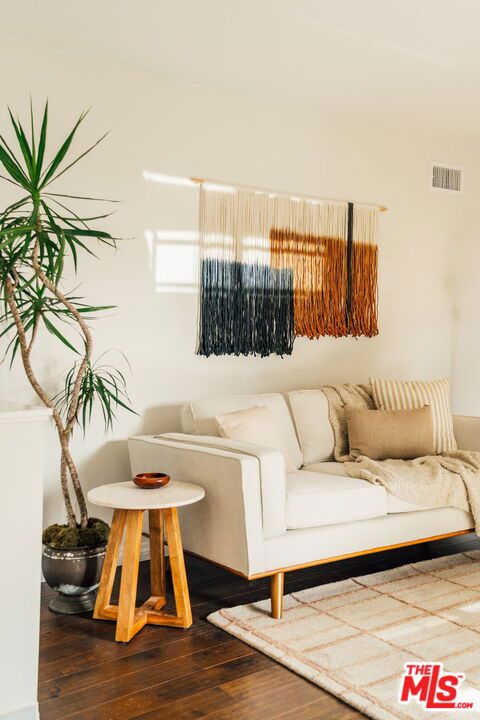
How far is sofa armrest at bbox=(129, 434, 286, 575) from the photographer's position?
9.30 feet

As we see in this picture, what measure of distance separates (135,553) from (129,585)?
118 millimetres

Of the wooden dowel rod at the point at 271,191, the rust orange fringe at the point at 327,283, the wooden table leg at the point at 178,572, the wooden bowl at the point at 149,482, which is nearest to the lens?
the wooden table leg at the point at 178,572

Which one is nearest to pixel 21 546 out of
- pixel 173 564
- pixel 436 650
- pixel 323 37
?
pixel 173 564

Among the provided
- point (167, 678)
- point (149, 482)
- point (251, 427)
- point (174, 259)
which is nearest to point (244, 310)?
point (174, 259)

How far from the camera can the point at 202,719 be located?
2.13m

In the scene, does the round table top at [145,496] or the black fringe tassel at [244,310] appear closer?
the round table top at [145,496]

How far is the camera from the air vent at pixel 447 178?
492cm

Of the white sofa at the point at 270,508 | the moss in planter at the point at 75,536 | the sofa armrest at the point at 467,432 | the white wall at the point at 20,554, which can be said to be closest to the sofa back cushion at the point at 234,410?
the white sofa at the point at 270,508

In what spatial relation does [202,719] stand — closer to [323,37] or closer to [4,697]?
[4,697]

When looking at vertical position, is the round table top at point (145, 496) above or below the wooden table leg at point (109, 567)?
above

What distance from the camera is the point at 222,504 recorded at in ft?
9.65

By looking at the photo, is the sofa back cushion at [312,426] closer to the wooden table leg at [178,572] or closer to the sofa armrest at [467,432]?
the sofa armrest at [467,432]

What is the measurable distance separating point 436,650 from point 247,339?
6.62 feet

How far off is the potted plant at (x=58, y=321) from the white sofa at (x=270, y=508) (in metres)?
0.39
